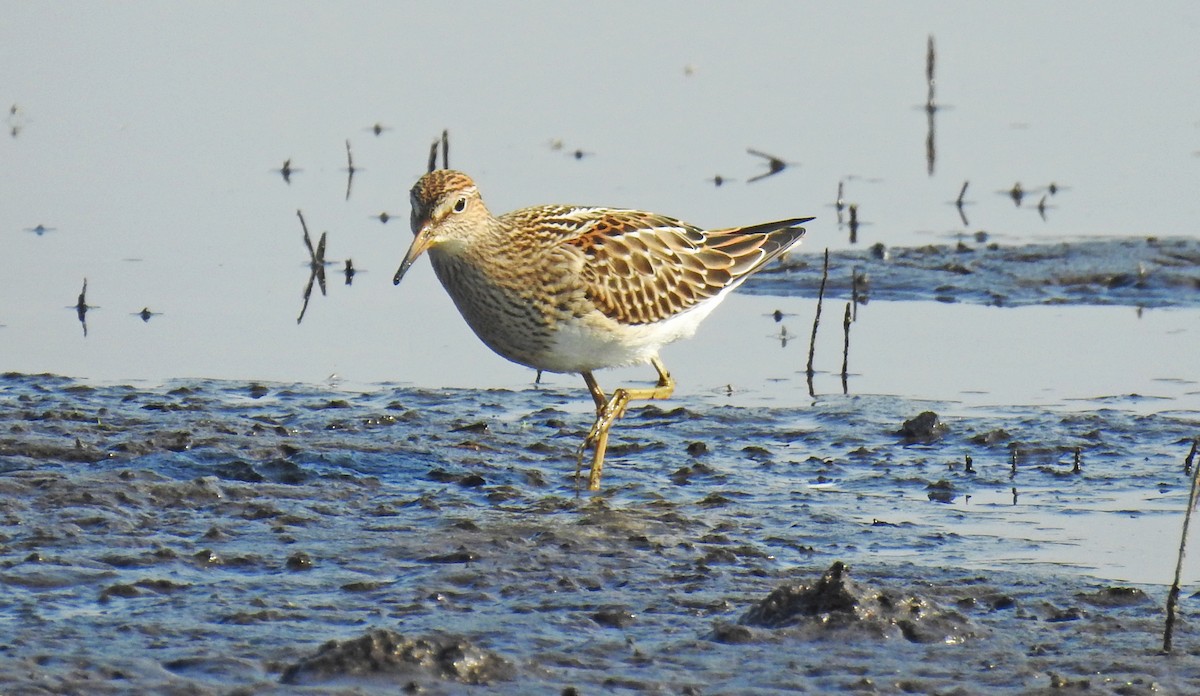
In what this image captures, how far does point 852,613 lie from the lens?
6.15 m

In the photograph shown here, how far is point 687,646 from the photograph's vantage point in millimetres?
5969

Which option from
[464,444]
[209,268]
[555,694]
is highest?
[209,268]

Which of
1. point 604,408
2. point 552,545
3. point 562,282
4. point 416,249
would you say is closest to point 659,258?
point 562,282

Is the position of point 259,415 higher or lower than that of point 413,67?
lower

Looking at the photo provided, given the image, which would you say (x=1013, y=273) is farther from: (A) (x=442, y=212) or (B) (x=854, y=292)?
(A) (x=442, y=212)

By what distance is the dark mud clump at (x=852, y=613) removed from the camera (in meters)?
6.11

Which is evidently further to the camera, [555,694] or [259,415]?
[259,415]

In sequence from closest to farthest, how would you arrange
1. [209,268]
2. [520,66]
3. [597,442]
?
1. [597,442]
2. [209,268]
3. [520,66]

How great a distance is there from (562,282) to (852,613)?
122 inches

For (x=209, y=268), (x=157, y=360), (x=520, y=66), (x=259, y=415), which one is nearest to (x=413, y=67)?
(x=520, y=66)

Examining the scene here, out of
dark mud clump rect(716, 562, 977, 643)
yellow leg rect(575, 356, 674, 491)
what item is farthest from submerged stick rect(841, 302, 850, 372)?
dark mud clump rect(716, 562, 977, 643)

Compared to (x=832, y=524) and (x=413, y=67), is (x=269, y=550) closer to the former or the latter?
(x=832, y=524)

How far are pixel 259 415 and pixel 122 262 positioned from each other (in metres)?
3.21

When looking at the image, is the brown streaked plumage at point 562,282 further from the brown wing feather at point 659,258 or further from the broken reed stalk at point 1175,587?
the broken reed stalk at point 1175,587
